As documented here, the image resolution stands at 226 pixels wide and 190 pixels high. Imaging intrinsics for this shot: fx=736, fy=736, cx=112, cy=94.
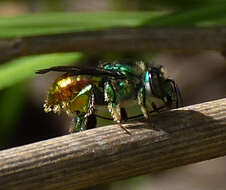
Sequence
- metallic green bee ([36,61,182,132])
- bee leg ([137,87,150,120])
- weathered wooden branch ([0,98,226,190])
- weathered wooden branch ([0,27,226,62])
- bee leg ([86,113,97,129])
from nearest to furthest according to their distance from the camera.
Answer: weathered wooden branch ([0,98,226,190]) < bee leg ([137,87,150,120]) < metallic green bee ([36,61,182,132]) < bee leg ([86,113,97,129]) < weathered wooden branch ([0,27,226,62])

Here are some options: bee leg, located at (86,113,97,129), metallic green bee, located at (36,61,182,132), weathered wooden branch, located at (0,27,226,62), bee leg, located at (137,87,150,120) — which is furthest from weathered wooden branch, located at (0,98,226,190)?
weathered wooden branch, located at (0,27,226,62)

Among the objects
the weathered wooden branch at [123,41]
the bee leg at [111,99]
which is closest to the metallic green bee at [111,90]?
the bee leg at [111,99]

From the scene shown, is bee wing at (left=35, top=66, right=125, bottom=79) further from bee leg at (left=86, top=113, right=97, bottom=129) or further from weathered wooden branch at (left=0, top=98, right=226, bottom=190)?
weathered wooden branch at (left=0, top=98, right=226, bottom=190)

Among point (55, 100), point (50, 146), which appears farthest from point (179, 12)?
point (50, 146)

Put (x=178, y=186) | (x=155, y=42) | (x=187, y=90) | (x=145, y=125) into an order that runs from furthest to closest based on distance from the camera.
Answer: (x=187, y=90) < (x=178, y=186) < (x=155, y=42) < (x=145, y=125)

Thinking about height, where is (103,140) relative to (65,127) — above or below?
above

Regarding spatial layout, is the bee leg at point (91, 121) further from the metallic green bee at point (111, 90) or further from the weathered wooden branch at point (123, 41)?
the weathered wooden branch at point (123, 41)

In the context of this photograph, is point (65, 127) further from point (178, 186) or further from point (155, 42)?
point (155, 42)
